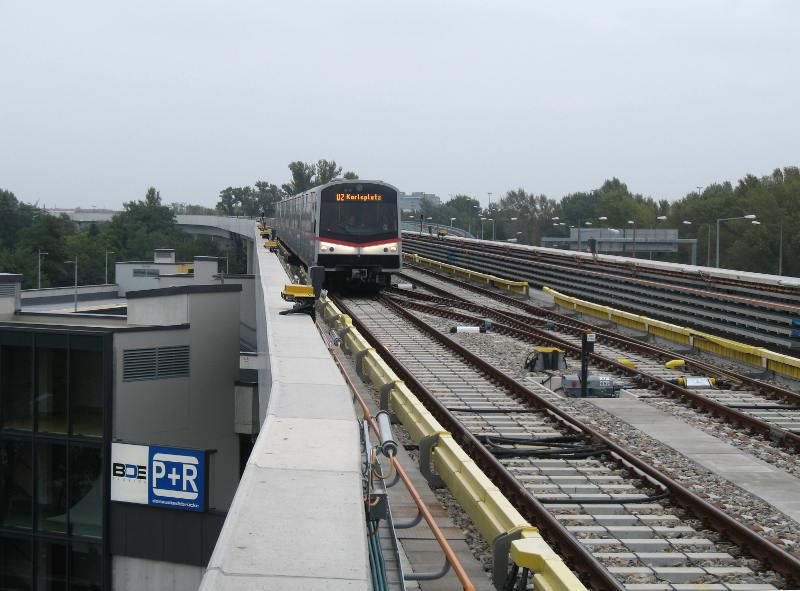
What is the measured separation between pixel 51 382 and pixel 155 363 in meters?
2.67

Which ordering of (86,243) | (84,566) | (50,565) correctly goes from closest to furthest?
1. (84,566)
2. (50,565)
3. (86,243)

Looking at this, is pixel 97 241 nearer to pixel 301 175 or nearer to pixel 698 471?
pixel 301 175

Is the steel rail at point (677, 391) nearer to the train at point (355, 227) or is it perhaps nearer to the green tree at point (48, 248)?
the train at point (355, 227)

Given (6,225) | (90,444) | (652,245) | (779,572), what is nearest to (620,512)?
(779,572)

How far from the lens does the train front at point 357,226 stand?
28.9 m

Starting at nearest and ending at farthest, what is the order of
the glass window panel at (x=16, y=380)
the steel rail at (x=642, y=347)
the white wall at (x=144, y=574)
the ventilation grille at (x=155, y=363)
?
the steel rail at (x=642, y=347) → the white wall at (x=144, y=574) → the glass window panel at (x=16, y=380) → the ventilation grille at (x=155, y=363)

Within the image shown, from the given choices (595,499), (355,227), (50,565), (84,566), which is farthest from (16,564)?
(595,499)

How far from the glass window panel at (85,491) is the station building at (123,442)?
3cm

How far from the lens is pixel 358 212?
95.4ft

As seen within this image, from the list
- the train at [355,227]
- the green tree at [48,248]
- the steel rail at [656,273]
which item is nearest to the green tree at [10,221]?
the green tree at [48,248]

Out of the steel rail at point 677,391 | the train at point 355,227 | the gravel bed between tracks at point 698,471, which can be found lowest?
the gravel bed between tracks at point 698,471

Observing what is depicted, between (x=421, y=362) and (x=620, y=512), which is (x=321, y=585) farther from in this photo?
(x=421, y=362)

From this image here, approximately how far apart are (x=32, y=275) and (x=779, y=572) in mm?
96186

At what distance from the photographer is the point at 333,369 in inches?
472
